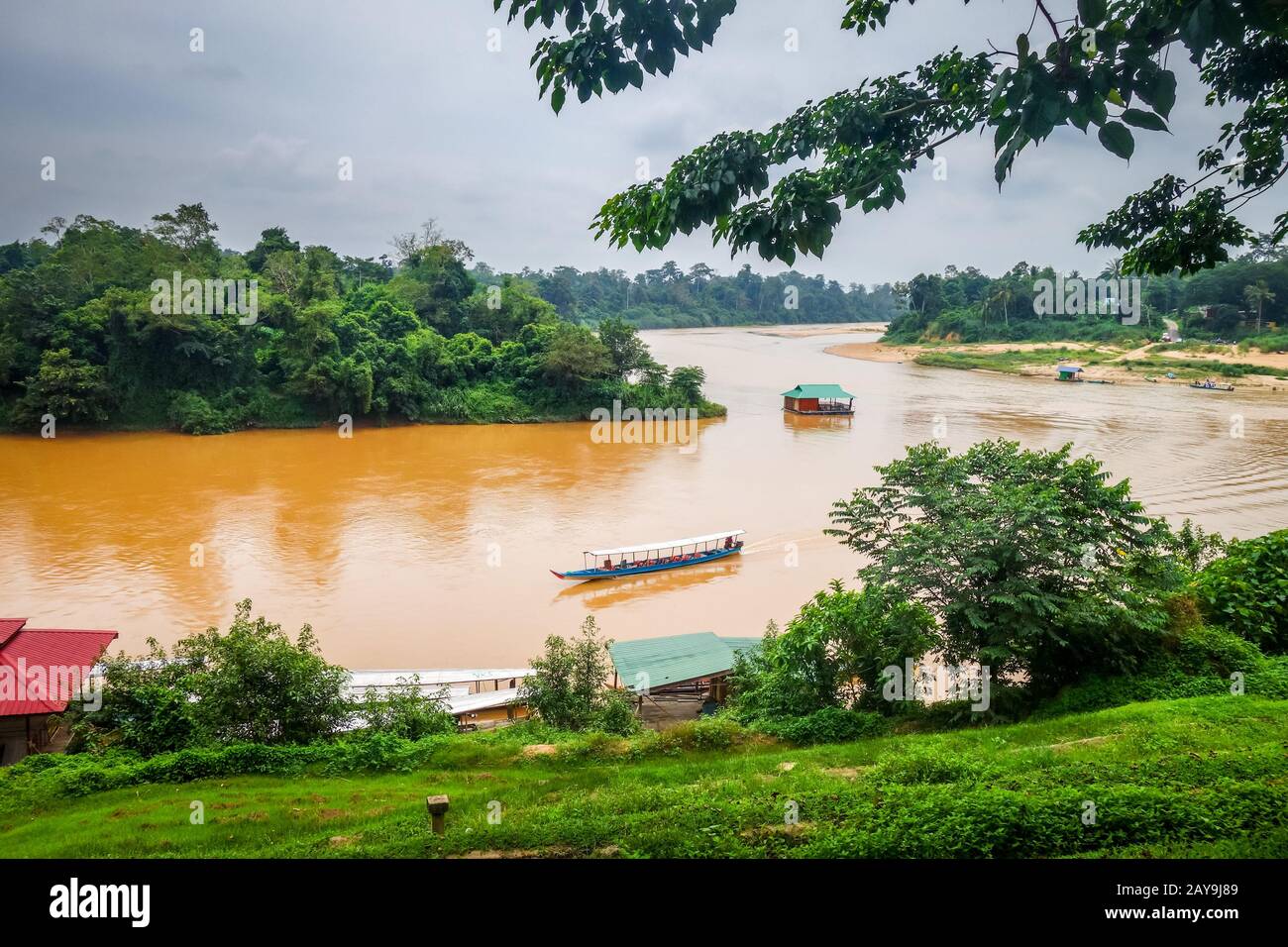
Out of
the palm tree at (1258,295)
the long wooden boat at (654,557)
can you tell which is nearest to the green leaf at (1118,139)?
the long wooden boat at (654,557)

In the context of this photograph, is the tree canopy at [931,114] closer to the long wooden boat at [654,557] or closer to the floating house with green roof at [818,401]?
the long wooden boat at [654,557]

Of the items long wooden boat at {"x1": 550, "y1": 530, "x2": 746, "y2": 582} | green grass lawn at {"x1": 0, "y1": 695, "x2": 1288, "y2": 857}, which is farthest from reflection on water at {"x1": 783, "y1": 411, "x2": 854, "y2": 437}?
green grass lawn at {"x1": 0, "y1": 695, "x2": 1288, "y2": 857}

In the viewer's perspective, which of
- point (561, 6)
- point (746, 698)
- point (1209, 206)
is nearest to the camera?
point (561, 6)

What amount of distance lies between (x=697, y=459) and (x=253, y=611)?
1571 cm

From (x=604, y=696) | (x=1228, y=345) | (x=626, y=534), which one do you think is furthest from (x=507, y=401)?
(x=1228, y=345)

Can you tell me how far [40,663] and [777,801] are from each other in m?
8.97

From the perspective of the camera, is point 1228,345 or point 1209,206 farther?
point 1228,345

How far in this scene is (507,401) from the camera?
34281 mm

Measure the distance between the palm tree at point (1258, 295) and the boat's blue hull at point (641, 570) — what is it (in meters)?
40.5

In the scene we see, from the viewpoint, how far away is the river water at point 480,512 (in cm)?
1352

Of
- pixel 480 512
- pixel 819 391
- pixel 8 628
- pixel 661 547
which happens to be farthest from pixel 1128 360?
pixel 8 628

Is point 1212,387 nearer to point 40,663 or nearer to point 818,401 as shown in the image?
point 818,401

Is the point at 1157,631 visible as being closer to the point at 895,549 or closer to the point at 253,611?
the point at 895,549

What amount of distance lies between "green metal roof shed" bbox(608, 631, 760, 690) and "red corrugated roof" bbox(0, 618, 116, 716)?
614cm
